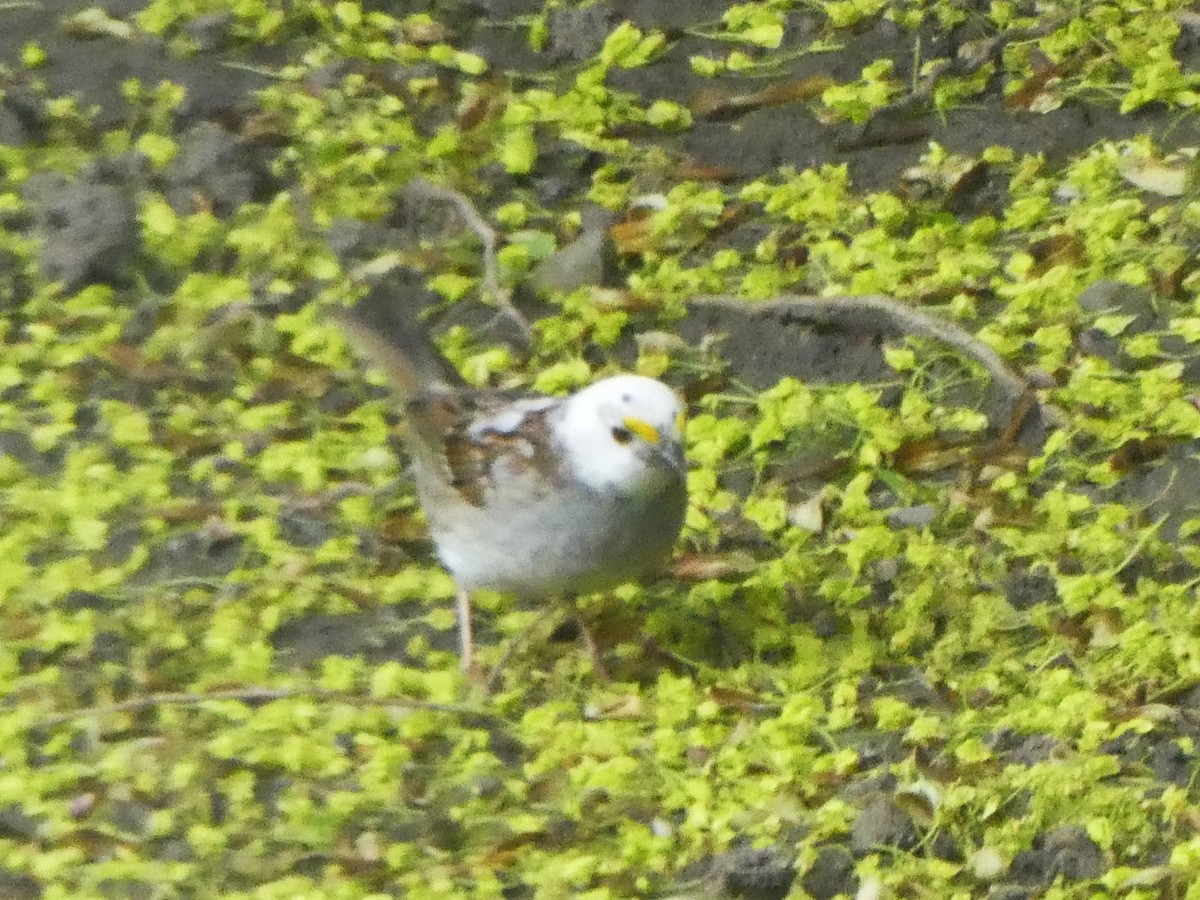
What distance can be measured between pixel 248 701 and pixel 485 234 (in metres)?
1.82

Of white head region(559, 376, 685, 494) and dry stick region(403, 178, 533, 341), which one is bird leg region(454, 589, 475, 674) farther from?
dry stick region(403, 178, 533, 341)

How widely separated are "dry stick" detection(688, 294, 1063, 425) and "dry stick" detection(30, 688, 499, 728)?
1609 mm

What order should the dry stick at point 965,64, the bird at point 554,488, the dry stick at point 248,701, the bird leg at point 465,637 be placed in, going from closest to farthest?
the bird at point 554,488 → the dry stick at point 248,701 → the bird leg at point 465,637 → the dry stick at point 965,64

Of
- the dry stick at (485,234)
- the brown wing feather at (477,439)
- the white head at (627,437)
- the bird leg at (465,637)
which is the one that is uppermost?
the white head at (627,437)

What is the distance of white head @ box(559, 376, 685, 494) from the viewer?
3.55 meters

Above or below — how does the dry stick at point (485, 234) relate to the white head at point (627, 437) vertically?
below

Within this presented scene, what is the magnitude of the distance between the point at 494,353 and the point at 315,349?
0.51 meters

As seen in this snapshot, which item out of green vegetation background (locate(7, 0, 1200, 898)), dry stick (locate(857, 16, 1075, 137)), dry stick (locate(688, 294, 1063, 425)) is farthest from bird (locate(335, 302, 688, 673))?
dry stick (locate(857, 16, 1075, 137))

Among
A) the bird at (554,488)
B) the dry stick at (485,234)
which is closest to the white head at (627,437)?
the bird at (554,488)

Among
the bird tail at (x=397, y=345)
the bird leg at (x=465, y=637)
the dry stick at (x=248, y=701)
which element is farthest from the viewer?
the bird tail at (x=397, y=345)

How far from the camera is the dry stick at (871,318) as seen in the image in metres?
4.65

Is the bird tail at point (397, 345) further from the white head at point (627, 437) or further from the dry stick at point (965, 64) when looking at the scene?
the dry stick at point (965, 64)

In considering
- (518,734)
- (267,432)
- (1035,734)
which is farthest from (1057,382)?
(267,432)

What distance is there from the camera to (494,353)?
4.82 meters
